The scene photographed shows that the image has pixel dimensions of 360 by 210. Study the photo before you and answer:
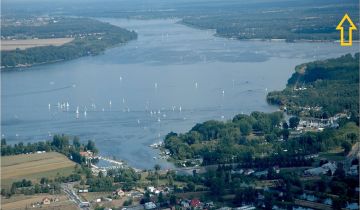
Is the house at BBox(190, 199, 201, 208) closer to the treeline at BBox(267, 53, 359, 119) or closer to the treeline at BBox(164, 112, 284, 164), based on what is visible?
the treeline at BBox(164, 112, 284, 164)

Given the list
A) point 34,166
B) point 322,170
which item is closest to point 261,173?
point 322,170

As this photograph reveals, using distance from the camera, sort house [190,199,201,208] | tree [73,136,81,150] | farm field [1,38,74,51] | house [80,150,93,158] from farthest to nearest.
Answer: farm field [1,38,74,51], tree [73,136,81,150], house [80,150,93,158], house [190,199,201,208]

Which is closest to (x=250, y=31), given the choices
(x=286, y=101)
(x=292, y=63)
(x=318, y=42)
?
(x=318, y=42)

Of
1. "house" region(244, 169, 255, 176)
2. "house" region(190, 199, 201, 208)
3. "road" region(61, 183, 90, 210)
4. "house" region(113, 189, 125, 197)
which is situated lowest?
"road" region(61, 183, 90, 210)

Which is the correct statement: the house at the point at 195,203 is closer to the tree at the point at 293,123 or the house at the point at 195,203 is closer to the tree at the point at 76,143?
the tree at the point at 76,143

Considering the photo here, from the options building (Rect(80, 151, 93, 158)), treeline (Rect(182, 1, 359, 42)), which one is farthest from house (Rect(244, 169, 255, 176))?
treeline (Rect(182, 1, 359, 42))

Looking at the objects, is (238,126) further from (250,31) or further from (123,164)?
(250,31)

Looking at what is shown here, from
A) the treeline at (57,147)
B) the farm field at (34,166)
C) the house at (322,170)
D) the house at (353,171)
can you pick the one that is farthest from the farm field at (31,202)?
the house at (353,171)
